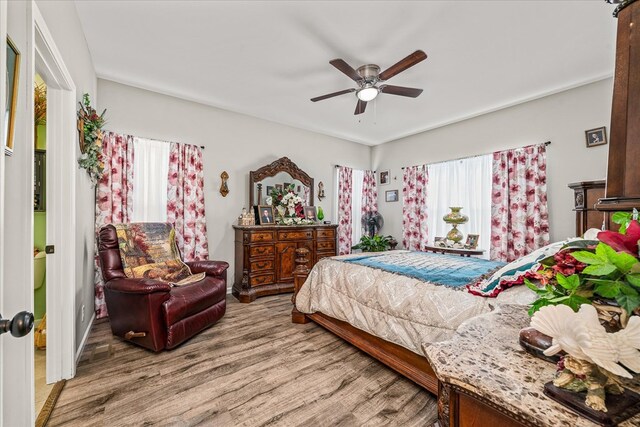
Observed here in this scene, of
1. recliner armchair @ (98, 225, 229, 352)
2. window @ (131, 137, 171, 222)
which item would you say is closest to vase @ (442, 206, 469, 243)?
A: recliner armchair @ (98, 225, 229, 352)

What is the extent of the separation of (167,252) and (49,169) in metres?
1.34

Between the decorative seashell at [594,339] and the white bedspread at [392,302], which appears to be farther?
the white bedspread at [392,302]

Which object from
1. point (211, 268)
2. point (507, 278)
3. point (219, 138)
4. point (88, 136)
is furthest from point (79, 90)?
point (507, 278)

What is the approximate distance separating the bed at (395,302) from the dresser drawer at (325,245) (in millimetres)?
1406

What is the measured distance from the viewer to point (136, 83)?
10.5ft

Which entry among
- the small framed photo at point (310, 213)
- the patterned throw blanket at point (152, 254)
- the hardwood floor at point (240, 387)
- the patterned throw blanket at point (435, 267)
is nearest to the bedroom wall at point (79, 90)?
the patterned throw blanket at point (152, 254)

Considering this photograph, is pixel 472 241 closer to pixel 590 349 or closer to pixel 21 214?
pixel 590 349

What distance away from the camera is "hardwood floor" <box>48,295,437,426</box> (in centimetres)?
158

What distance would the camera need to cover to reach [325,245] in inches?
175

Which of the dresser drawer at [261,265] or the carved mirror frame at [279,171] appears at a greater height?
the carved mirror frame at [279,171]

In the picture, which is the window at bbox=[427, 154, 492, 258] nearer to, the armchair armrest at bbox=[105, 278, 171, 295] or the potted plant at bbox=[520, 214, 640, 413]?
the potted plant at bbox=[520, 214, 640, 413]

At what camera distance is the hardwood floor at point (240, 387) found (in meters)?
1.58

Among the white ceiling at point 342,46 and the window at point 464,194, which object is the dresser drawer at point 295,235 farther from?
the window at point 464,194

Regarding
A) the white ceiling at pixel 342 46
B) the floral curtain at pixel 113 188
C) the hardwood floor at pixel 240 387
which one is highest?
the white ceiling at pixel 342 46
